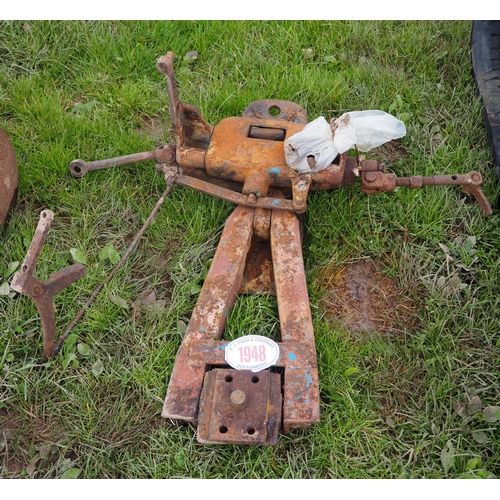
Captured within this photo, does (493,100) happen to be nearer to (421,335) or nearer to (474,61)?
(474,61)

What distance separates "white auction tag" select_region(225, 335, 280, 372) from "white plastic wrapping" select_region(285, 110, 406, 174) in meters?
0.86

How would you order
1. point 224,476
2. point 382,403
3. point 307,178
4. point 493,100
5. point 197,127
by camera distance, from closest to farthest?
point 224,476 → point 382,403 → point 307,178 → point 197,127 → point 493,100

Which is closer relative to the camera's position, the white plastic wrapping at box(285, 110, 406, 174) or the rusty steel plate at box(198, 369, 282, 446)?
the rusty steel plate at box(198, 369, 282, 446)

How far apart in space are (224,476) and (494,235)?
1.84m

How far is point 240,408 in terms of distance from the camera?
81.1 inches

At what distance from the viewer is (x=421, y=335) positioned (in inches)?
99.7

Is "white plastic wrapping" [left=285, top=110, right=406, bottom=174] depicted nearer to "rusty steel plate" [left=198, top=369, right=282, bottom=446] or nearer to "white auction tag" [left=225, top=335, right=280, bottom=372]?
"white auction tag" [left=225, top=335, right=280, bottom=372]

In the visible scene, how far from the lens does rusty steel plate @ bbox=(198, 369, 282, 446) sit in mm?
2035

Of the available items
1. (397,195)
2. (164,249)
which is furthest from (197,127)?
(397,195)

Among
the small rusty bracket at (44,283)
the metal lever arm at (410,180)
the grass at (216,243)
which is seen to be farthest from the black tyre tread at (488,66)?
the small rusty bracket at (44,283)

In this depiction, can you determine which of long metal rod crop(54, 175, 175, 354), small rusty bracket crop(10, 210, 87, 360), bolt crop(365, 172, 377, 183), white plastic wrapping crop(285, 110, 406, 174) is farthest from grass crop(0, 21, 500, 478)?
white plastic wrapping crop(285, 110, 406, 174)

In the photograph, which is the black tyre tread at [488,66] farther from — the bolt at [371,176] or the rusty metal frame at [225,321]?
the rusty metal frame at [225,321]

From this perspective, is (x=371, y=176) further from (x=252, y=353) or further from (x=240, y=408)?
(x=240, y=408)

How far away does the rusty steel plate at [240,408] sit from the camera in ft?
6.68
